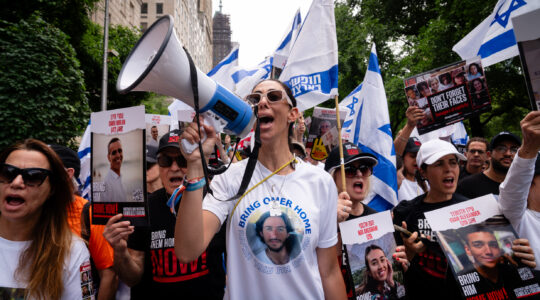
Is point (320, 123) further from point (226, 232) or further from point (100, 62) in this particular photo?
point (100, 62)

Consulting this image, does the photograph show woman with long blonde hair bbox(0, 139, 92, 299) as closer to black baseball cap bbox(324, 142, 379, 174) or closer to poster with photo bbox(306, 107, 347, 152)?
black baseball cap bbox(324, 142, 379, 174)

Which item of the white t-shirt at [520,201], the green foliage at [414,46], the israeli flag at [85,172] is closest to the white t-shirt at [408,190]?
the white t-shirt at [520,201]

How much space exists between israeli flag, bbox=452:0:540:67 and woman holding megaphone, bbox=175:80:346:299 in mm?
2481

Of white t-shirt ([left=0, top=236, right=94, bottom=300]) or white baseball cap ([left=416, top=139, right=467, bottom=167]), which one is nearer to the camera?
white t-shirt ([left=0, top=236, right=94, bottom=300])

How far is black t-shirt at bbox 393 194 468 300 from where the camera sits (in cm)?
250

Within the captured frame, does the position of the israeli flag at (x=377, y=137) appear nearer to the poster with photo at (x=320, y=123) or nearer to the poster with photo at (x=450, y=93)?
the poster with photo at (x=450, y=93)

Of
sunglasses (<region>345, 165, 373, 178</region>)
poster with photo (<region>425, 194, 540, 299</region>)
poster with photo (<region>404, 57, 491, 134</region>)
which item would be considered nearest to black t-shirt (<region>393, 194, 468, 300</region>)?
poster with photo (<region>425, 194, 540, 299</region>)

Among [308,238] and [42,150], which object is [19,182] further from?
[308,238]

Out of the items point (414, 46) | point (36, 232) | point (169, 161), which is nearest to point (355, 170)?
point (169, 161)

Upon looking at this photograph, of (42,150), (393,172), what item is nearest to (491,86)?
(393,172)

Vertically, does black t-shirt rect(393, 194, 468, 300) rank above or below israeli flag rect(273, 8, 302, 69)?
below

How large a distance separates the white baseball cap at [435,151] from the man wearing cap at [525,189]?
1.99 ft

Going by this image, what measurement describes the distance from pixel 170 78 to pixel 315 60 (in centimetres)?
215

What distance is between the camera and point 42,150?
2029mm
